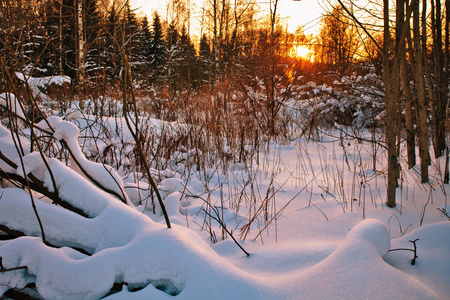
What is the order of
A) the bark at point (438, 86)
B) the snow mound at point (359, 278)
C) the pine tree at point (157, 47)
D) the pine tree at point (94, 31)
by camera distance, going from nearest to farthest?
the snow mound at point (359, 278)
the pine tree at point (94, 31)
the bark at point (438, 86)
the pine tree at point (157, 47)

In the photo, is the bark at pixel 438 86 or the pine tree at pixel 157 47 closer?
the bark at pixel 438 86

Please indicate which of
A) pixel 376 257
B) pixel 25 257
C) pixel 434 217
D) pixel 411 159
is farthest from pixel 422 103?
pixel 25 257

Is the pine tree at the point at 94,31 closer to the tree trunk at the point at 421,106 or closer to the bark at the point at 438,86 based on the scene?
the tree trunk at the point at 421,106

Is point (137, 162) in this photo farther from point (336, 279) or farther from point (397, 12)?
point (397, 12)

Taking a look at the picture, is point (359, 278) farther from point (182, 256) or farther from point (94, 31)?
point (94, 31)

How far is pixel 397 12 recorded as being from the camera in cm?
145

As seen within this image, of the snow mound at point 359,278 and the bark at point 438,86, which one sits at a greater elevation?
the bark at point 438,86

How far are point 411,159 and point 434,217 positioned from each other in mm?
973

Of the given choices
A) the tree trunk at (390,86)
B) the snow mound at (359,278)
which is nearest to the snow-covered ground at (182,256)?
the snow mound at (359,278)

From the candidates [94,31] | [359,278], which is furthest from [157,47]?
[359,278]

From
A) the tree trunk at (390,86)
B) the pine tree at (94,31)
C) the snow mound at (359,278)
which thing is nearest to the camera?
the snow mound at (359,278)

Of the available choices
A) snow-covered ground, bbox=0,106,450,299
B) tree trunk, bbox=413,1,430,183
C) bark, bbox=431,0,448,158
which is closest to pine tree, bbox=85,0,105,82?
snow-covered ground, bbox=0,106,450,299

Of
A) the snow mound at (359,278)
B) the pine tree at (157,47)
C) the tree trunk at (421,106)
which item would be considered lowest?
the snow mound at (359,278)

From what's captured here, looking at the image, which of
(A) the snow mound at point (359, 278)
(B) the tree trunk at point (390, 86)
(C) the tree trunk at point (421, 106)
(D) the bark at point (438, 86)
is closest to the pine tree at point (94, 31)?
(A) the snow mound at point (359, 278)
